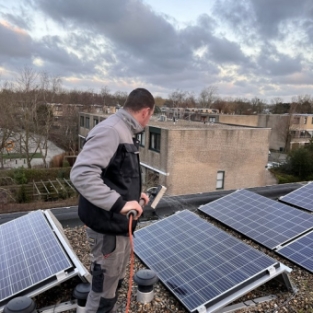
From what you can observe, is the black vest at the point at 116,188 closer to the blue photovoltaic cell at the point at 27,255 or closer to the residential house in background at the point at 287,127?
the blue photovoltaic cell at the point at 27,255

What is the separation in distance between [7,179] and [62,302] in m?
20.0

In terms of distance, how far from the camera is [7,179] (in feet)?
69.3

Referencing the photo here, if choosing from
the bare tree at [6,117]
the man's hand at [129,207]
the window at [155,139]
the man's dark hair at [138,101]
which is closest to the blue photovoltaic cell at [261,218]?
the man's hand at [129,207]

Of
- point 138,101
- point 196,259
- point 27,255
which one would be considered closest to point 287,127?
point 196,259

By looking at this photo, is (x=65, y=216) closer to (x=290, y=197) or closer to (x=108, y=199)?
(x=108, y=199)

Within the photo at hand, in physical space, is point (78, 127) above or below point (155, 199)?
below

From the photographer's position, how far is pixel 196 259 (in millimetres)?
4223

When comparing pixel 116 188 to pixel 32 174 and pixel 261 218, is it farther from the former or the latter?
pixel 32 174

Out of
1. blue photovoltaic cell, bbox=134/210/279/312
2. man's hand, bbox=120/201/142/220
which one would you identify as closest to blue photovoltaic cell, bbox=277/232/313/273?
blue photovoltaic cell, bbox=134/210/279/312

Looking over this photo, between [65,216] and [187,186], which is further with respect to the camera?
[187,186]

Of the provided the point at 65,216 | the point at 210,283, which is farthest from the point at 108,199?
the point at 65,216

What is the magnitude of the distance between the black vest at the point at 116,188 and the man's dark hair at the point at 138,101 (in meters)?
0.37

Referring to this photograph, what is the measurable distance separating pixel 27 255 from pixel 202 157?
17.1 m

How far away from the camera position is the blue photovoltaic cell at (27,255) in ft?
11.2
